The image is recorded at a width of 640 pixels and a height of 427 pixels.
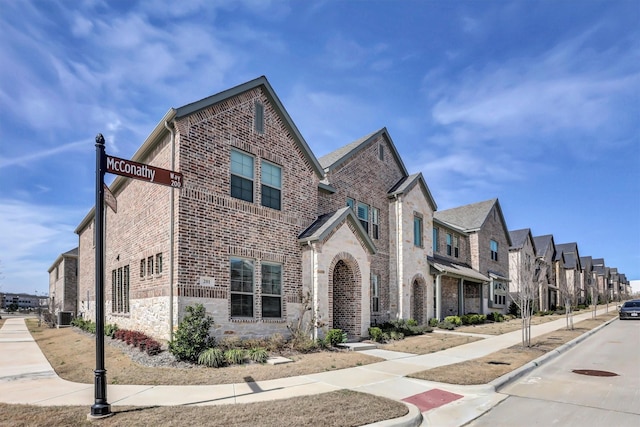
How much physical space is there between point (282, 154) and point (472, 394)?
10.1m

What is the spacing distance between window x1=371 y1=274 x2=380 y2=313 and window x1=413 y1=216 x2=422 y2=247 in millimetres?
3880

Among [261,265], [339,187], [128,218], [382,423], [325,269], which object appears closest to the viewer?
[382,423]

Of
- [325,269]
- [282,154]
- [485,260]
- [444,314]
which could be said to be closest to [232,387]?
[325,269]

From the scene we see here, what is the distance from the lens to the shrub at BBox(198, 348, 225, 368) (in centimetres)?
1036

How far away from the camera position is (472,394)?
8.45 metres

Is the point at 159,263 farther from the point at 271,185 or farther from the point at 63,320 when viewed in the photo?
the point at 63,320

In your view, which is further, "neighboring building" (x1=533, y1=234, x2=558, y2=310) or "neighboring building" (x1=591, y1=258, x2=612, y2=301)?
"neighboring building" (x1=591, y1=258, x2=612, y2=301)

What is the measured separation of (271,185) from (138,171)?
766 centimetres

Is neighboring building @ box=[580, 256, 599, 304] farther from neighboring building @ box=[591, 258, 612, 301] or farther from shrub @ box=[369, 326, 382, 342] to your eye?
shrub @ box=[369, 326, 382, 342]

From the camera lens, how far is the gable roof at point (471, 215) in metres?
32.6

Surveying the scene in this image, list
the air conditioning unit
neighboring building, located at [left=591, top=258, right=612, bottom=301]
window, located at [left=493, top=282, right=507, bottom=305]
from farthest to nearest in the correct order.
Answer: neighboring building, located at [left=591, top=258, right=612, bottom=301], window, located at [left=493, top=282, right=507, bottom=305], the air conditioning unit

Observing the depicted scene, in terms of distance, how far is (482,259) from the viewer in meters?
32.2

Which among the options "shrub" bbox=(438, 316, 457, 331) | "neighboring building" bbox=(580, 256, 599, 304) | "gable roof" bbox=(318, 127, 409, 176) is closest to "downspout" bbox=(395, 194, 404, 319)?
"gable roof" bbox=(318, 127, 409, 176)

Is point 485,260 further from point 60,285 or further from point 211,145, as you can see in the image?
point 60,285
